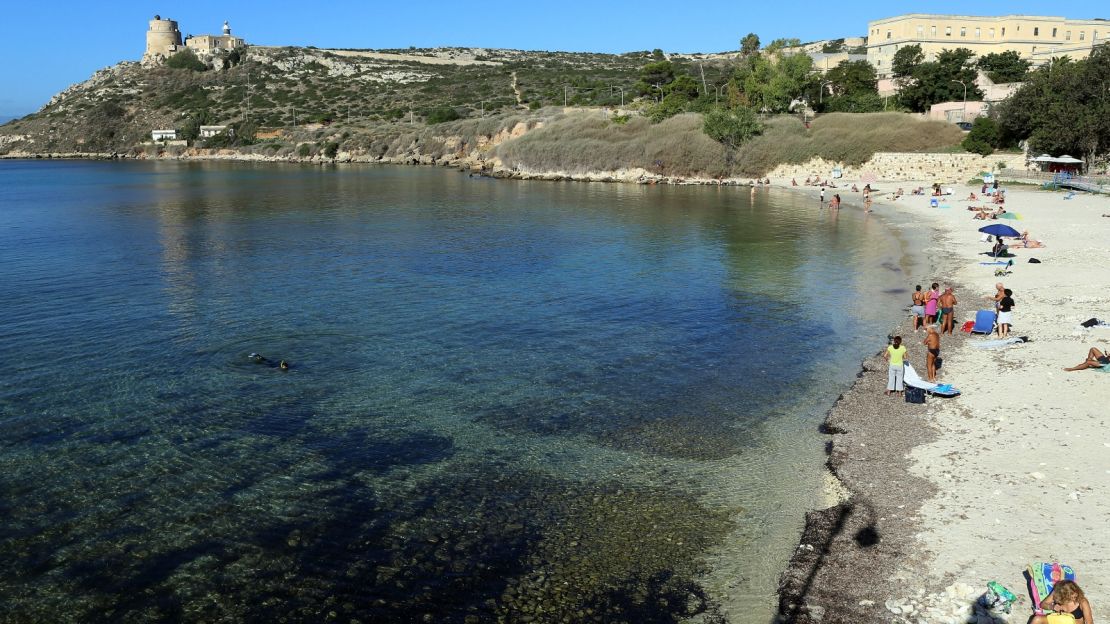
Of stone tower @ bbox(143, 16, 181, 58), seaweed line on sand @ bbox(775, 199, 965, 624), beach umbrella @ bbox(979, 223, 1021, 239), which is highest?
stone tower @ bbox(143, 16, 181, 58)

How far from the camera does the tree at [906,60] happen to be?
315ft

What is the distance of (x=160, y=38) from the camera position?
192m

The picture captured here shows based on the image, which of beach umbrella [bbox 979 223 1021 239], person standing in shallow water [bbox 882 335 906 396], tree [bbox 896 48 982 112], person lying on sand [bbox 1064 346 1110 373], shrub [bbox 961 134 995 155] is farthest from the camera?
tree [bbox 896 48 982 112]

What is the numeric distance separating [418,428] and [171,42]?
209359mm

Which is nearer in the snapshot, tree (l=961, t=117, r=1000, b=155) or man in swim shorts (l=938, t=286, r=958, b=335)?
man in swim shorts (l=938, t=286, r=958, b=335)

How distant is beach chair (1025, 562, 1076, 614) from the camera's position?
8984 mm

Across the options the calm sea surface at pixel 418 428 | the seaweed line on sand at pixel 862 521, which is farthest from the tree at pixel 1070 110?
the seaweed line on sand at pixel 862 521

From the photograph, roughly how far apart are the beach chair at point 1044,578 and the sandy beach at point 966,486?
17 cm

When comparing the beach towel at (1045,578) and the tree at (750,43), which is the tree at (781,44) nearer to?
the tree at (750,43)

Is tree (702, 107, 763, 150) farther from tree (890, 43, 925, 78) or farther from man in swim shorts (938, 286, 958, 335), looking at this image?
man in swim shorts (938, 286, 958, 335)

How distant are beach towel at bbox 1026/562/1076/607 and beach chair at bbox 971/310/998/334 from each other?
12.8 m

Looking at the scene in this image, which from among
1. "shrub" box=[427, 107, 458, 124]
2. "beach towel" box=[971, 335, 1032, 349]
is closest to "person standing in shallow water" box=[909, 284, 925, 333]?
"beach towel" box=[971, 335, 1032, 349]

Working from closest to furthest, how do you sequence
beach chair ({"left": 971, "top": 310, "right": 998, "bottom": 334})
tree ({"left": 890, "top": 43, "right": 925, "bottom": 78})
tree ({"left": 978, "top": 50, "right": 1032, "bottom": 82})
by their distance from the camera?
beach chair ({"left": 971, "top": 310, "right": 998, "bottom": 334}), tree ({"left": 978, "top": 50, "right": 1032, "bottom": 82}), tree ({"left": 890, "top": 43, "right": 925, "bottom": 78})

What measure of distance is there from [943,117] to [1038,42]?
→ 47996mm
